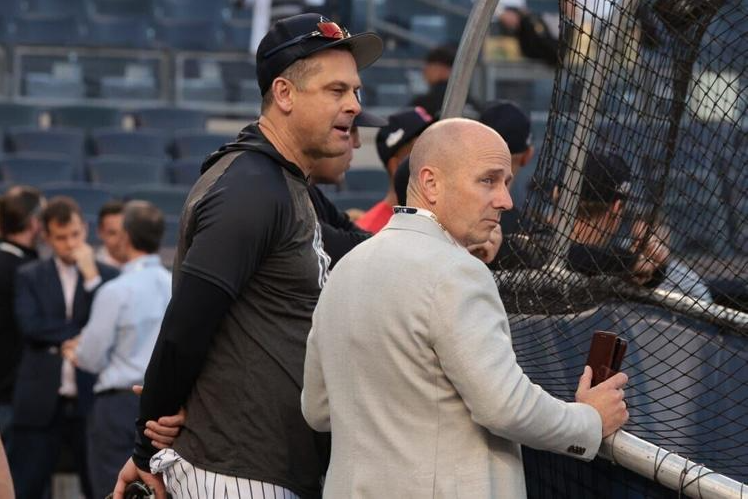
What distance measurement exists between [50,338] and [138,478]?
433cm

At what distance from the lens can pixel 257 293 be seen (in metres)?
3.34

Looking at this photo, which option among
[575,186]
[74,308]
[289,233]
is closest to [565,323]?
[575,186]

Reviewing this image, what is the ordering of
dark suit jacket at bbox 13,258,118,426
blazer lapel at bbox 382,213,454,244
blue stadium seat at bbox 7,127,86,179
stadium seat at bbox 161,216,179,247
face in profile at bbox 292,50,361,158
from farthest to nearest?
1. blue stadium seat at bbox 7,127,86,179
2. stadium seat at bbox 161,216,179,247
3. dark suit jacket at bbox 13,258,118,426
4. face in profile at bbox 292,50,361,158
5. blazer lapel at bbox 382,213,454,244

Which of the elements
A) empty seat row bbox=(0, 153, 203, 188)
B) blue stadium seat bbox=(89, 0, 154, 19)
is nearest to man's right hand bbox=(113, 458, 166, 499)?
empty seat row bbox=(0, 153, 203, 188)

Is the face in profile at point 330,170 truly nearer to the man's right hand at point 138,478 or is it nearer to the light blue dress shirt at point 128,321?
the man's right hand at point 138,478

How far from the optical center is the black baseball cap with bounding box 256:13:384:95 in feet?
11.2

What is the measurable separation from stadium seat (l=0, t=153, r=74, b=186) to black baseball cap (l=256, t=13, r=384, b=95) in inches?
345

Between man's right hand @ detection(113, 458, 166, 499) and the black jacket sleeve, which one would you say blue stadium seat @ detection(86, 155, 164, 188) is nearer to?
man's right hand @ detection(113, 458, 166, 499)

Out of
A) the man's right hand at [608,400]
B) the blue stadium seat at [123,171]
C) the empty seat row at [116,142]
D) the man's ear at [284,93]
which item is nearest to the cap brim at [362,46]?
the man's ear at [284,93]

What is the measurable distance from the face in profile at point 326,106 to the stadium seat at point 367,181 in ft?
28.9

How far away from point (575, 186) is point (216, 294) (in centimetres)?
106

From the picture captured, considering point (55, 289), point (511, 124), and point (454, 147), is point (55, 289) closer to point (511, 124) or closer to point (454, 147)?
point (511, 124)

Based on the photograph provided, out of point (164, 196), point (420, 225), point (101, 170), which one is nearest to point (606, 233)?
point (420, 225)

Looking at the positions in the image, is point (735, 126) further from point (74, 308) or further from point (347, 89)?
point (74, 308)
